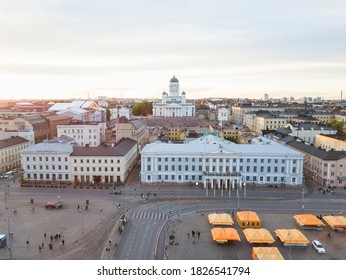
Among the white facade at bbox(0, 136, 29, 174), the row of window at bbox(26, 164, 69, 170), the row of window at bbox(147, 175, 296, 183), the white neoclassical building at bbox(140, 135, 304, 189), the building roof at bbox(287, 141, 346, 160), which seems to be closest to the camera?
the white neoclassical building at bbox(140, 135, 304, 189)

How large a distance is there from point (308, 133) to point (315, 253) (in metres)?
75.8

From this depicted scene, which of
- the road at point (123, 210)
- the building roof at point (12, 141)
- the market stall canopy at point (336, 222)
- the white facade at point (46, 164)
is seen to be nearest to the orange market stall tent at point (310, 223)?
the market stall canopy at point (336, 222)

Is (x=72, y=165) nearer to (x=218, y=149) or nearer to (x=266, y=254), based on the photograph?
(x=218, y=149)

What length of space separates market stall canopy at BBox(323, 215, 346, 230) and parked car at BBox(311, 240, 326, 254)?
6911 mm

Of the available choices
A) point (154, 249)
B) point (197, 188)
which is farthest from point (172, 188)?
point (154, 249)

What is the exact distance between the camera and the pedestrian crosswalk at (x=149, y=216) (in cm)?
5159

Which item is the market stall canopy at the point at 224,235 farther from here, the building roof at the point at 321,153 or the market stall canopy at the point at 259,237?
the building roof at the point at 321,153

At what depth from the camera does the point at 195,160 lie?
7162 centimetres

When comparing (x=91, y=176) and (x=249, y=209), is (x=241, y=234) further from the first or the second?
(x=91, y=176)

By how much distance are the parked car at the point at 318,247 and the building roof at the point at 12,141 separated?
225ft

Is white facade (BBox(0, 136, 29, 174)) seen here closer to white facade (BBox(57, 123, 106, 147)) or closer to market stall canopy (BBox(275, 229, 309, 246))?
white facade (BBox(57, 123, 106, 147))

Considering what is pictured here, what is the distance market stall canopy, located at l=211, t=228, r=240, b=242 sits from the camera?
136 ft

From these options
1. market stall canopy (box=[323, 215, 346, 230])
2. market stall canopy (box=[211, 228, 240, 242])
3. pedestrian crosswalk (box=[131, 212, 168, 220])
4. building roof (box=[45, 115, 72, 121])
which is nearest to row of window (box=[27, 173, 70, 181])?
pedestrian crosswalk (box=[131, 212, 168, 220])

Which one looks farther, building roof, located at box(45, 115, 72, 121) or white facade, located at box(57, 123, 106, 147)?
building roof, located at box(45, 115, 72, 121)
